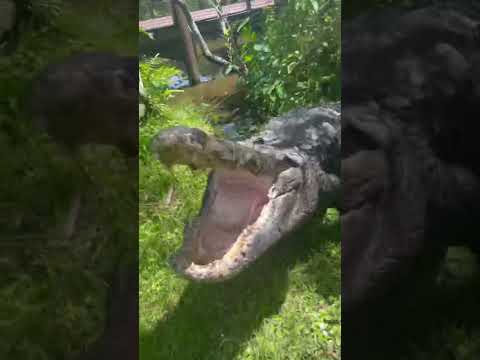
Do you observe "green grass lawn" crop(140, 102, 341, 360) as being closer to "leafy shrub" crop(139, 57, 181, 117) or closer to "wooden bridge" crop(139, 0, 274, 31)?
"leafy shrub" crop(139, 57, 181, 117)

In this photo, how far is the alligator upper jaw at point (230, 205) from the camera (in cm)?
105

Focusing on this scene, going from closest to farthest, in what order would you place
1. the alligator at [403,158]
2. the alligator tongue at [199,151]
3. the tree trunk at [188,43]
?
the alligator tongue at [199,151], the alligator at [403,158], the tree trunk at [188,43]

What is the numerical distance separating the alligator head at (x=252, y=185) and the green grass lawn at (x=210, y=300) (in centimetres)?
7

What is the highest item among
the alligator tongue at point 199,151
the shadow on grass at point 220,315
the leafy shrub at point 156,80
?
the leafy shrub at point 156,80

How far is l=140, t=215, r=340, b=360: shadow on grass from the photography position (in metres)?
1.16

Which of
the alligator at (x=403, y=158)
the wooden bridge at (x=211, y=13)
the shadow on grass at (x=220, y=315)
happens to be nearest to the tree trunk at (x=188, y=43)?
the wooden bridge at (x=211, y=13)

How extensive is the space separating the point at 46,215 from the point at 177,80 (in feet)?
1.89

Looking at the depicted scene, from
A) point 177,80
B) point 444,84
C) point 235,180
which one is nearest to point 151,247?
point 235,180

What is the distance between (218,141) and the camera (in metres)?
1.11

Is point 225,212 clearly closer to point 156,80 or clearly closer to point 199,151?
point 199,151

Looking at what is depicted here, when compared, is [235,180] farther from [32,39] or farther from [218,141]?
[32,39]

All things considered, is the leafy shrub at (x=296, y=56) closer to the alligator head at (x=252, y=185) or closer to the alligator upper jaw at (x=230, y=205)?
the alligator head at (x=252, y=185)

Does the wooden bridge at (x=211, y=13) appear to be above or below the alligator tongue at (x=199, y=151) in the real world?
above

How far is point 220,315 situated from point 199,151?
20.3 inches
